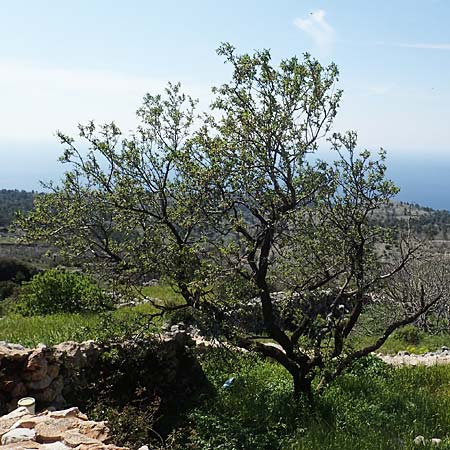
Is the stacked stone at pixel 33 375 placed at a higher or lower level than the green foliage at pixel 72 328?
lower

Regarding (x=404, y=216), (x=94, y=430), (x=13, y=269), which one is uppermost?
(x=404, y=216)

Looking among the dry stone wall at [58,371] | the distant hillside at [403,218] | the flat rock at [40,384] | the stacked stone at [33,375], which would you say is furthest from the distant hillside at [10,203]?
the flat rock at [40,384]

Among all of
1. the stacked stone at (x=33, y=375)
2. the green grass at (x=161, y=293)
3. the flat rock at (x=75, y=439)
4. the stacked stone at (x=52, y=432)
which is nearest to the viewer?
the stacked stone at (x=52, y=432)

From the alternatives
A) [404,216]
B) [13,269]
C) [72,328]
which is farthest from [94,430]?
[13,269]

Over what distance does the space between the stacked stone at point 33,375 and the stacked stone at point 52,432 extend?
1637 mm

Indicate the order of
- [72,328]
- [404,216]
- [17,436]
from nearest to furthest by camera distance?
[17,436] < [72,328] < [404,216]

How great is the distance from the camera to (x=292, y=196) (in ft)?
22.2

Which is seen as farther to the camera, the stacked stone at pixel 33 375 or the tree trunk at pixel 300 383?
the tree trunk at pixel 300 383

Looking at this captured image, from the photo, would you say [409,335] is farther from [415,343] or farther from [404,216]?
[404,216]

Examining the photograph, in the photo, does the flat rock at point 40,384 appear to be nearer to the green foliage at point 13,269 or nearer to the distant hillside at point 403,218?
the distant hillside at point 403,218

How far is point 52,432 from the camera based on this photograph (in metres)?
4.51

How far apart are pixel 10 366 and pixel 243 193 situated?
365 cm

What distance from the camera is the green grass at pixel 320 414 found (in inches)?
245

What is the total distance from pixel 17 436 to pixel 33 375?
8.83ft
